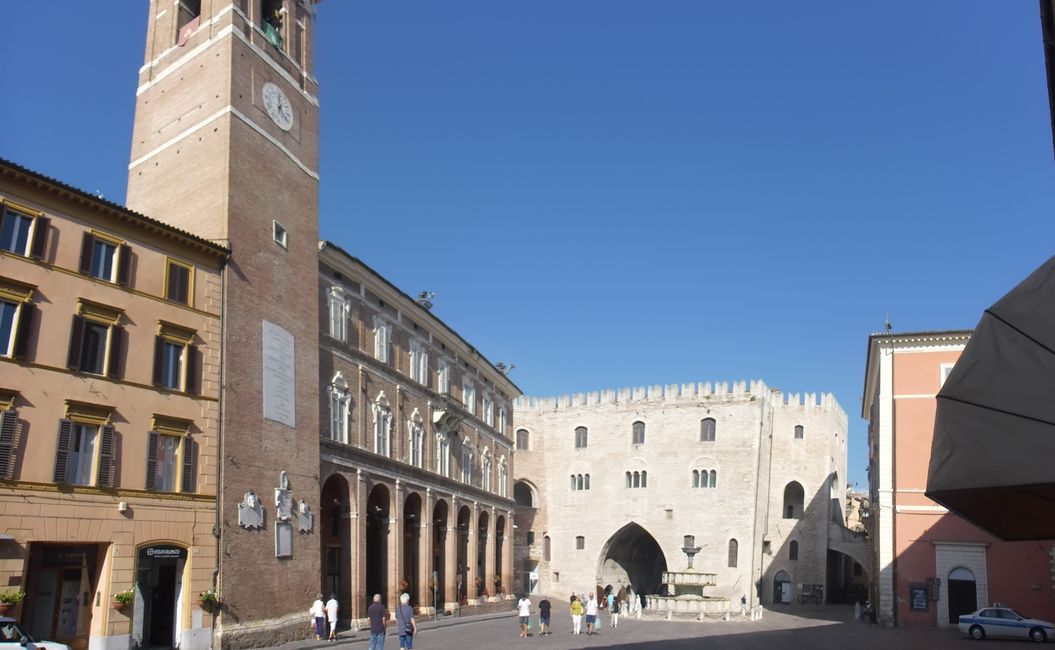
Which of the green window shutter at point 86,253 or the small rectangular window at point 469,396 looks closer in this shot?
the green window shutter at point 86,253

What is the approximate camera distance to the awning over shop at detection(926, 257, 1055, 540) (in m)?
4.93

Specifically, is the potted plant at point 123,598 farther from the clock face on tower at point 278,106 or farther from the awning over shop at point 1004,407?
the awning over shop at point 1004,407

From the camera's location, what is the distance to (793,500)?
64875 millimetres

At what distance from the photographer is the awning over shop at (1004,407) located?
4926 mm

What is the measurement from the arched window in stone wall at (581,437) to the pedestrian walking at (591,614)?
98.3 feet

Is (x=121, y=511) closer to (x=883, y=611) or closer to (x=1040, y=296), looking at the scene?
(x=1040, y=296)

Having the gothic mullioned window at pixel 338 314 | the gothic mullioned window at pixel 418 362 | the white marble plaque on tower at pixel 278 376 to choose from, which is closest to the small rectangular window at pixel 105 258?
the white marble plaque on tower at pixel 278 376

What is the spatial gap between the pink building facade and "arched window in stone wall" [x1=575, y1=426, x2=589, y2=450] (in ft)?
85.2

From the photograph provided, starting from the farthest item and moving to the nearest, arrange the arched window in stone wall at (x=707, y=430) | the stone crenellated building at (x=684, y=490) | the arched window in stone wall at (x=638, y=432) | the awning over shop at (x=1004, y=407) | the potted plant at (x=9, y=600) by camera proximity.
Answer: the arched window in stone wall at (x=638, y=432), the arched window in stone wall at (x=707, y=430), the stone crenellated building at (x=684, y=490), the potted plant at (x=9, y=600), the awning over shop at (x=1004, y=407)

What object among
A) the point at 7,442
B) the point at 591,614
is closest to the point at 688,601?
the point at 591,614

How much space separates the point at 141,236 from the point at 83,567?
7673mm

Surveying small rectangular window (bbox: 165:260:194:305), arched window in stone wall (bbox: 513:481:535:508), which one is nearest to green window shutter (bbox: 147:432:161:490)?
small rectangular window (bbox: 165:260:194:305)

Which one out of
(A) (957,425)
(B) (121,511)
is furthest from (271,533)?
(A) (957,425)

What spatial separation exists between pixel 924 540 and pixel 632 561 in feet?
98.9
